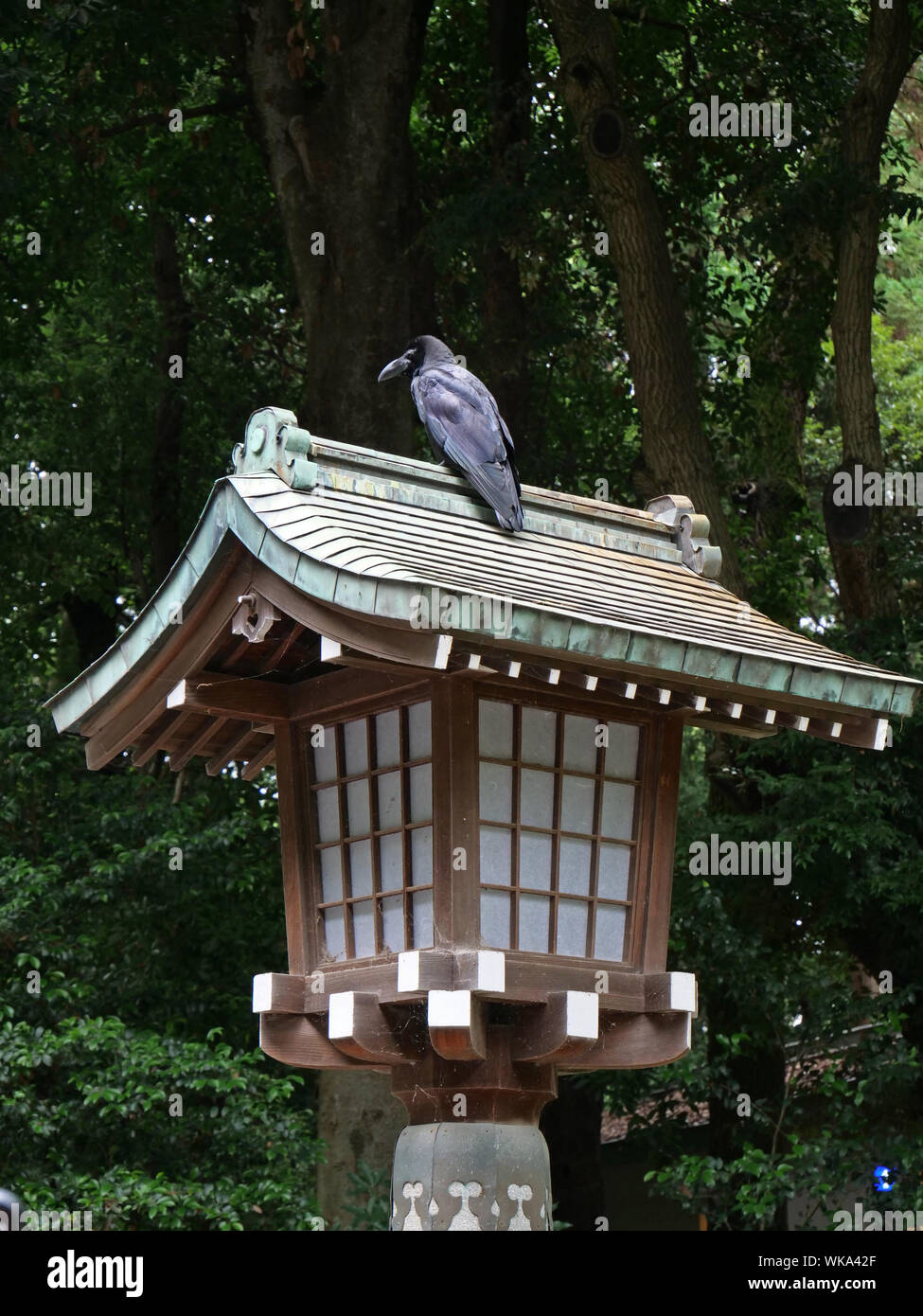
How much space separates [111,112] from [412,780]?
32.9ft

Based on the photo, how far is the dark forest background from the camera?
9.72 meters

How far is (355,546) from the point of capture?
4.63m

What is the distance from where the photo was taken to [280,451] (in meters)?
5.01

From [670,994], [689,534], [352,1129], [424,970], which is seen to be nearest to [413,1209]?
[424,970]

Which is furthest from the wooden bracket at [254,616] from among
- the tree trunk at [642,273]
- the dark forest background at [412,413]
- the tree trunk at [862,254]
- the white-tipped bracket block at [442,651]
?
the tree trunk at [862,254]

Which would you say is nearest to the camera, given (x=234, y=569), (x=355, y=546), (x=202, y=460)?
(x=355, y=546)

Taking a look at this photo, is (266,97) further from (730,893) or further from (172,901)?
(730,893)

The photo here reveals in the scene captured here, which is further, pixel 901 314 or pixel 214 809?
pixel 901 314

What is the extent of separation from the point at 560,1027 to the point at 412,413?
759 cm

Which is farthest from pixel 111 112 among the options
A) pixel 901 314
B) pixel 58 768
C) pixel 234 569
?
pixel 901 314

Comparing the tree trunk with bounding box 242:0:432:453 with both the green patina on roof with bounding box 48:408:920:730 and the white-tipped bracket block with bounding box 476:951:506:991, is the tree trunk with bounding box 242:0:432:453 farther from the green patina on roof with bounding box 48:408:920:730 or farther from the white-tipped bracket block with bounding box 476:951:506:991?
the white-tipped bracket block with bounding box 476:951:506:991

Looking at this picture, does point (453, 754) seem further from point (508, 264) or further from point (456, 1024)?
point (508, 264)

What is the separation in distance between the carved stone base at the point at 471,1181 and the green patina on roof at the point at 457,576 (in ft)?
4.99

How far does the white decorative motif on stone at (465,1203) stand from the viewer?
15.9 feet
